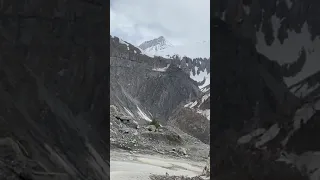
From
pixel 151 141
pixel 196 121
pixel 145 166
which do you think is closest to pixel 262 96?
pixel 145 166

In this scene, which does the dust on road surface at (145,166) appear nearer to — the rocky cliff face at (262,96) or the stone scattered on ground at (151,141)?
the stone scattered on ground at (151,141)

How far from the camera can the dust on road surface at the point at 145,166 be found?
419 centimetres

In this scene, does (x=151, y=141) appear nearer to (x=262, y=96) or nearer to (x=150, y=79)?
(x=262, y=96)

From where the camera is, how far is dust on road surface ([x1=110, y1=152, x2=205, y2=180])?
4.19 meters

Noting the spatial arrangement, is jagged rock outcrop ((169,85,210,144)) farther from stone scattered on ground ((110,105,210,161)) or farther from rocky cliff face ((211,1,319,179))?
rocky cliff face ((211,1,319,179))

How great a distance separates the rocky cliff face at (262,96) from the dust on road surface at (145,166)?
2665mm

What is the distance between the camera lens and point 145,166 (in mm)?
4957
